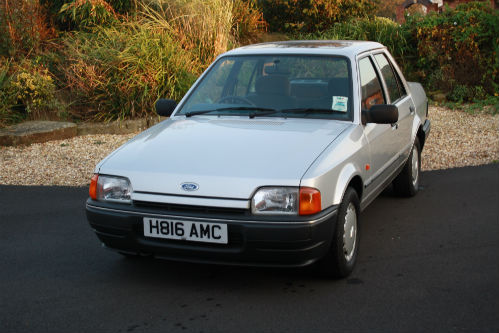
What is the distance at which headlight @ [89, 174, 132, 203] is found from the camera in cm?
417

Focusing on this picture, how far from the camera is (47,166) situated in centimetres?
851

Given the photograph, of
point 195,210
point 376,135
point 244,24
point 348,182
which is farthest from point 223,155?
point 244,24

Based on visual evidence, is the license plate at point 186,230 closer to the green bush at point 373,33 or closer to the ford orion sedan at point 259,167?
the ford orion sedan at point 259,167

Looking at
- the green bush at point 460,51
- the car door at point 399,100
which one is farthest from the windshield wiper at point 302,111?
the green bush at point 460,51

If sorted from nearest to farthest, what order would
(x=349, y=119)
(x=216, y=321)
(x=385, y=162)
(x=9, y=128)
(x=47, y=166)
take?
(x=216, y=321) → (x=349, y=119) → (x=385, y=162) → (x=47, y=166) → (x=9, y=128)

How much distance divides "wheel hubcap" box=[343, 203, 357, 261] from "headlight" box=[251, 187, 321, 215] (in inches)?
22.0

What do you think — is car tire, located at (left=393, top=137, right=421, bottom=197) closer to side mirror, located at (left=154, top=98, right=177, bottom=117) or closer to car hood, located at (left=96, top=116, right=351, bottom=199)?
car hood, located at (left=96, top=116, right=351, bottom=199)

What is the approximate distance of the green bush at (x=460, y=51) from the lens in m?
12.3

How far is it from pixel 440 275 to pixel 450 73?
8966mm

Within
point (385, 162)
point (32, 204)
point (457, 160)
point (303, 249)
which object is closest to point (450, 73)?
point (457, 160)

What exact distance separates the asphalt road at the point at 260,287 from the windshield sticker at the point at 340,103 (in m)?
1.14

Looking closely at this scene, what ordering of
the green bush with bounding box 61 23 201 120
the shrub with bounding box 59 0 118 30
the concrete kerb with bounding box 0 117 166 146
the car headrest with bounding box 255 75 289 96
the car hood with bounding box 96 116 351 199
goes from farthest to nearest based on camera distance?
the shrub with bounding box 59 0 118 30, the green bush with bounding box 61 23 201 120, the concrete kerb with bounding box 0 117 166 146, the car headrest with bounding box 255 75 289 96, the car hood with bounding box 96 116 351 199

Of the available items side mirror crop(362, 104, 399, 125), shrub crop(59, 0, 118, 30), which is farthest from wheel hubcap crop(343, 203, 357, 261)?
shrub crop(59, 0, 118, 30)

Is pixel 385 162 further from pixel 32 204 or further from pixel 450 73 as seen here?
pixel 450 73
